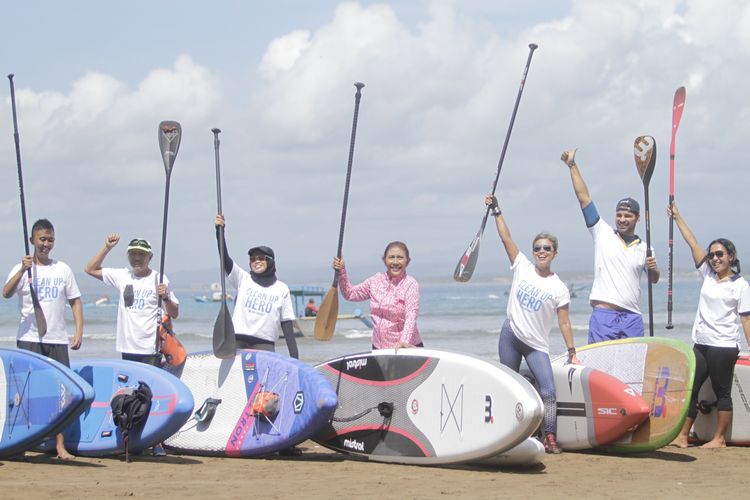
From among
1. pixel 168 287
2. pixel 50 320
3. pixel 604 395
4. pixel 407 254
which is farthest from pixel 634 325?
pixel 50 320

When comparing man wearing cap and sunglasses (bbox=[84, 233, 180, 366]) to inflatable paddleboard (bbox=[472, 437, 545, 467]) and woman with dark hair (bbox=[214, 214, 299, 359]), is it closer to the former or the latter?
woman with dark hair (bbox=[214, 214, 299, 359])

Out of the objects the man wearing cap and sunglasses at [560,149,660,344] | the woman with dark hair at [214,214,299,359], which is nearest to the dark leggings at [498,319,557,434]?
the man wearing cap and sunglasses at [560,149,660,344]

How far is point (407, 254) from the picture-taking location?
6.20m

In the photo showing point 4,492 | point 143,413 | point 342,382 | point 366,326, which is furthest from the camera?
point 366,326

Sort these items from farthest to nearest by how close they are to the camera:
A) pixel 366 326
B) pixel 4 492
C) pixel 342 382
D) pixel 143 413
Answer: pixel 366 326 < pixel 342 382 < pixel 143 413 < pixel 4 492

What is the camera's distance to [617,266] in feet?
20.6

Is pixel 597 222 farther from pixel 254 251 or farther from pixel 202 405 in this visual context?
pixel 202 405

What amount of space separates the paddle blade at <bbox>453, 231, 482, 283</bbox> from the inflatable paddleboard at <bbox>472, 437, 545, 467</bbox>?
4.57 ft

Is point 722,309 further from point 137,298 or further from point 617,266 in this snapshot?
point 137,298

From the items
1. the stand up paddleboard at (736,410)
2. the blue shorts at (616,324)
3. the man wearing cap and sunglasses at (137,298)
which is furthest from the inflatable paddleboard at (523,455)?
the man wearing cap and sunglasses at (137,298)

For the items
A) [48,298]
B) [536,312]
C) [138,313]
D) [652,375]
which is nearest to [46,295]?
[48,298]

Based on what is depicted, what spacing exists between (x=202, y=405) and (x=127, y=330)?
67 cm

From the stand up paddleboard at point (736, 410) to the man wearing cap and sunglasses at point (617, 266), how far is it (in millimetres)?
603

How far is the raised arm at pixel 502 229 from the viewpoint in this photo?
6078 millimetres
